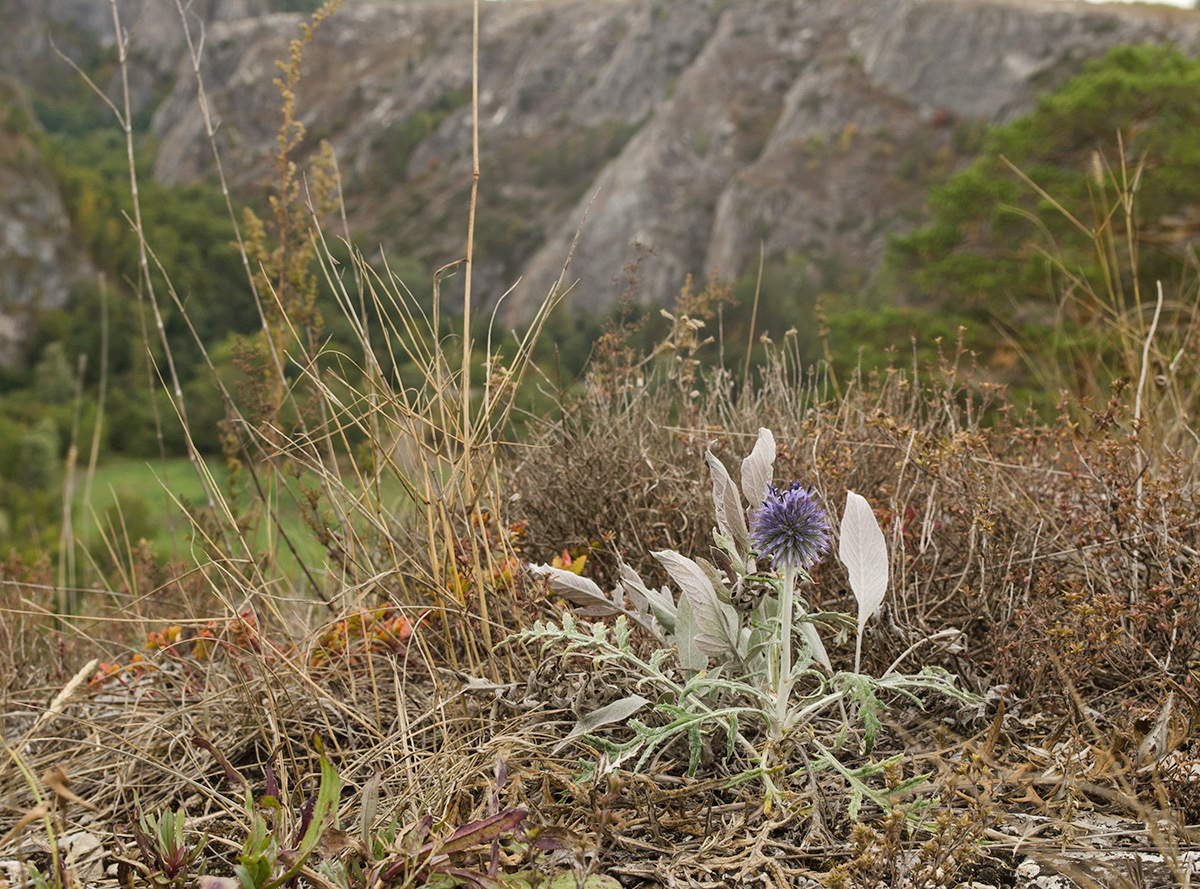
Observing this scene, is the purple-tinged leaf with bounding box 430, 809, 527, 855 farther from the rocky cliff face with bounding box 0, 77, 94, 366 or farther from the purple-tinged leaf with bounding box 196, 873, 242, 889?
the rocky cliff face with bounding box 0, 77, 94, 366

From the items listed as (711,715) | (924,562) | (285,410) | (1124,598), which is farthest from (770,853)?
(285,410)

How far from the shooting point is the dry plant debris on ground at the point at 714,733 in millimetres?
1043

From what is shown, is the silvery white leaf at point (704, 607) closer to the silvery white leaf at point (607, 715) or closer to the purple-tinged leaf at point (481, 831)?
the silvery white leaf at point (607, 715)

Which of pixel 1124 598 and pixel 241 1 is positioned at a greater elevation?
pixel 241 1

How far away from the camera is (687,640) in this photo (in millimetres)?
1263

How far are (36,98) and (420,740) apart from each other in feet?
338

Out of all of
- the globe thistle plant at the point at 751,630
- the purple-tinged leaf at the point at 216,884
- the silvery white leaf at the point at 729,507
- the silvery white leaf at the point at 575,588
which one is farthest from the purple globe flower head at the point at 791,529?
the purple-tinged leaf at the point at 216,884

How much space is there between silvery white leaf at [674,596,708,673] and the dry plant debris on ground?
13cm

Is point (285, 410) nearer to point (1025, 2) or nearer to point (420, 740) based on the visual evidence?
point (420, 740)

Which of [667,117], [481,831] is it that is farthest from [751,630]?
[667,117]

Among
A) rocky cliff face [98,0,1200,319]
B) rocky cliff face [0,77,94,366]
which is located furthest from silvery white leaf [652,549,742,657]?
rocky cliff face [0,77,94,366]

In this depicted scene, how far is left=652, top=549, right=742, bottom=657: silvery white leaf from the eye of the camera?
3.97 feet

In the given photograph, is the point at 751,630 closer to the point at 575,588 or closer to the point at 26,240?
the point at 575,588

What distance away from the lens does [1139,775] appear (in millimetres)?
1172
